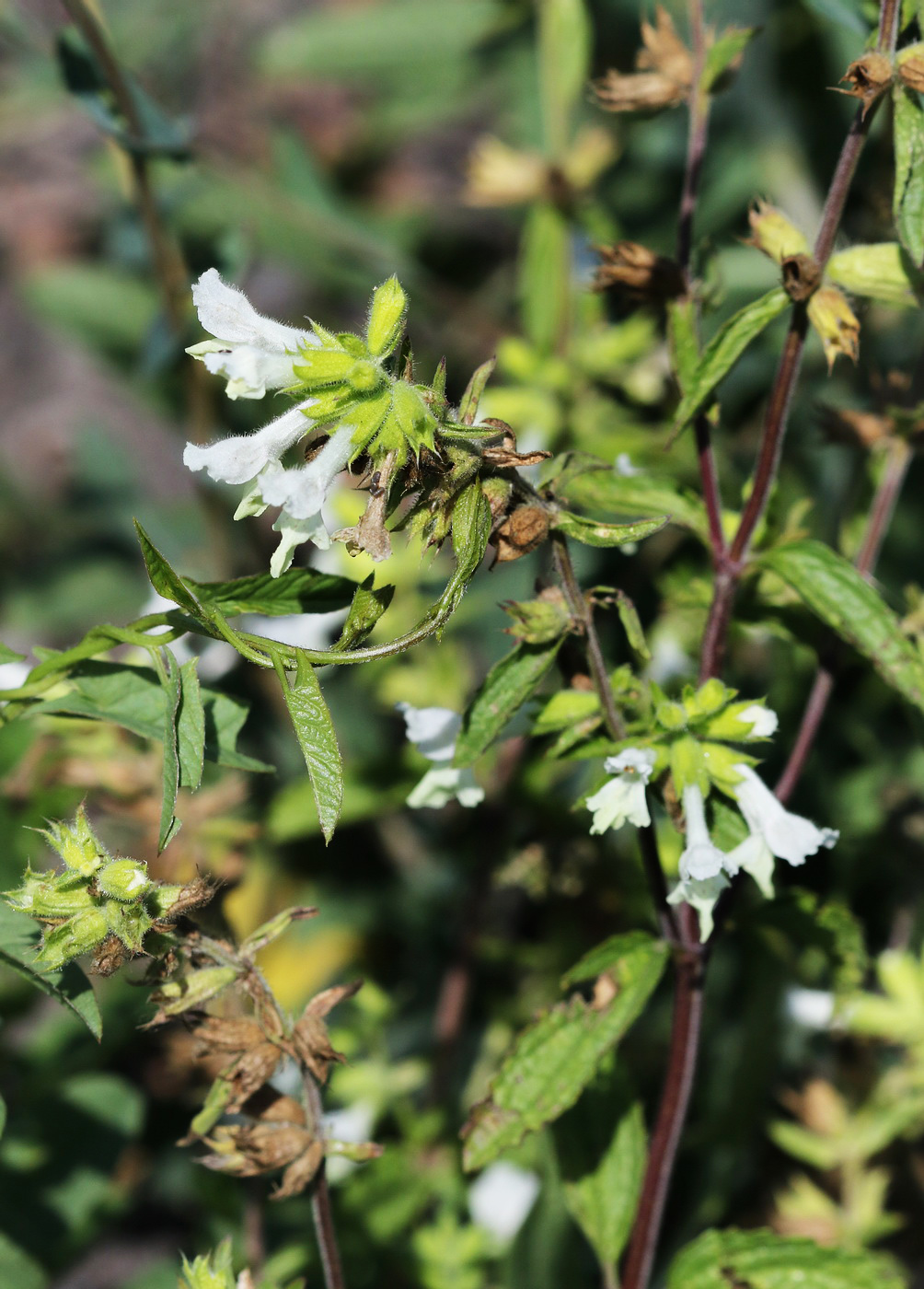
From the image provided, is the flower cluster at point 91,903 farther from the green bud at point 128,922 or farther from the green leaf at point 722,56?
the green leaf at point 722,56

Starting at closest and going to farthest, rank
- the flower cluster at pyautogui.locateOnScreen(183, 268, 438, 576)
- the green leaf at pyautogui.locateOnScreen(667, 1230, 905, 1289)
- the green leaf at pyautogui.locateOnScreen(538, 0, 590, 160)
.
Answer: the flower cluster at pyautogui.locateOnScreen(183, 268, 438, 576) < the green leaf at pyautogui.locateOnScreen(667, 1230, 905, 1289) < the green leaf at pyautogui.locateOnScreen(538, 0, 590, 160)

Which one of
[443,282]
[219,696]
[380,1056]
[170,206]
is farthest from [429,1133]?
[443,282]

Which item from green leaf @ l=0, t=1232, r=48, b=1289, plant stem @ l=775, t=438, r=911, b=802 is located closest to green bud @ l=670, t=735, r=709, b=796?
plant stem @ l=775, t=438, r=911, b=802

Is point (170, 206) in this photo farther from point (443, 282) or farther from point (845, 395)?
point (845, 395)

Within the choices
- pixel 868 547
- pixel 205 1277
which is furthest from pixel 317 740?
pixel 868 547

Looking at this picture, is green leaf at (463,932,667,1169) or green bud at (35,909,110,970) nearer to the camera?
green bud at (35,909,110,970)

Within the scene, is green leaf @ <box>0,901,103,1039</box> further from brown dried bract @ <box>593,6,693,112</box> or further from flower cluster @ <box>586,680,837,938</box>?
brown dried bract @ <box>593,6,693,112</box>
